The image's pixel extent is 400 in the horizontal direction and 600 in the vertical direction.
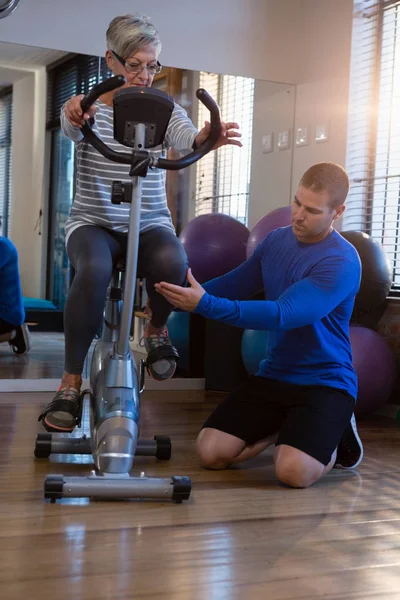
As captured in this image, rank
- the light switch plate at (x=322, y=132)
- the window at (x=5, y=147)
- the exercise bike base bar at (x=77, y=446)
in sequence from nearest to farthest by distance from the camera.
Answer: the exercise bike base bar at (x=77, y=446) → the window at (x=5, y=147) → the light switch plate at (x=322, y=132)

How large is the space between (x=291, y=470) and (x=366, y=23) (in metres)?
2.88

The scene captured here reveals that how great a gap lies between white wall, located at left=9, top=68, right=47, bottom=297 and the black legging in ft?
4.71

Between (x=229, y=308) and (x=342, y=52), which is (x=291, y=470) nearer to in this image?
(x=229, y=308)

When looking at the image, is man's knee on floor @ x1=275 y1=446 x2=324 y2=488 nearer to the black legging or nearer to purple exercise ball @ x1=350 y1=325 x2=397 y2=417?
the black legging

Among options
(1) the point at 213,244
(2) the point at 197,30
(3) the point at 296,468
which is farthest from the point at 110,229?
(2) the point at 197,30

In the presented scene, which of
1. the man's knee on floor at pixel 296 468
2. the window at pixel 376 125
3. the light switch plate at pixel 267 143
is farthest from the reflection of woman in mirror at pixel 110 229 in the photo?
the light switch plate at pixel 267 143

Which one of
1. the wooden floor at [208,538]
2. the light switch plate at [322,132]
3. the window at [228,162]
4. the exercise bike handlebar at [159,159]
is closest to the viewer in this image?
the wooden floor at [208,538]

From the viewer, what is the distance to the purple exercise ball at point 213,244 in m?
3.86

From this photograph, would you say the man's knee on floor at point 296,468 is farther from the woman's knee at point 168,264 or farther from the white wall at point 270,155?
the white wall at point 270,155

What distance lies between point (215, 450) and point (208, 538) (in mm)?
667

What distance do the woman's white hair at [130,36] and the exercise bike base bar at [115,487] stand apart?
119cm

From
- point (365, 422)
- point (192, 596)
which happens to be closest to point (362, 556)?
point (192, 596)

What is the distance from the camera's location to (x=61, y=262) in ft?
12.2

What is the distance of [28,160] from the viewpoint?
363 cm
